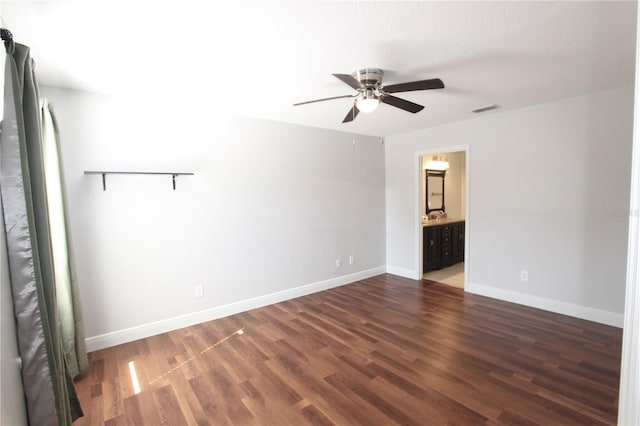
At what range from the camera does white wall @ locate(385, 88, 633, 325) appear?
3127 millimetres

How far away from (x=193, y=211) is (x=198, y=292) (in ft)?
3.03

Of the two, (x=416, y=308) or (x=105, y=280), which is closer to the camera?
(x=105, y=280)

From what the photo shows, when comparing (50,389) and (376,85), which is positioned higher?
(376,85)

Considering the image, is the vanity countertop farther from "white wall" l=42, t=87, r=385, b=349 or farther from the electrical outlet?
the electrical outlet

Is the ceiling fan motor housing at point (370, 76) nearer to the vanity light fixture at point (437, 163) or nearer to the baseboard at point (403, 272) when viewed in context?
the baseboard at point (403, 272)

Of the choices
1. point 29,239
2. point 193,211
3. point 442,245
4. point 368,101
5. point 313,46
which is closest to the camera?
point 29,239

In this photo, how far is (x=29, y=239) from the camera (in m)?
1.34

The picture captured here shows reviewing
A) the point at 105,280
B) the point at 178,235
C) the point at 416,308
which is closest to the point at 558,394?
the point at 416,308

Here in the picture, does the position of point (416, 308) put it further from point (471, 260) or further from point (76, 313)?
point (76, 313)

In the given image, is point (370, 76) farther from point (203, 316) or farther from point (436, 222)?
point (436, 222)

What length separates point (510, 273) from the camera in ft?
12.9

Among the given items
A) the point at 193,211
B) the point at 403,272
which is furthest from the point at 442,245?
the point at 193,211

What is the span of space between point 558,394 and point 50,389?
120 inches

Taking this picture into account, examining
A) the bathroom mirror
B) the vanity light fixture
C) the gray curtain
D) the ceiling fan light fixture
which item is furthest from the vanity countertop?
the gray curtain
